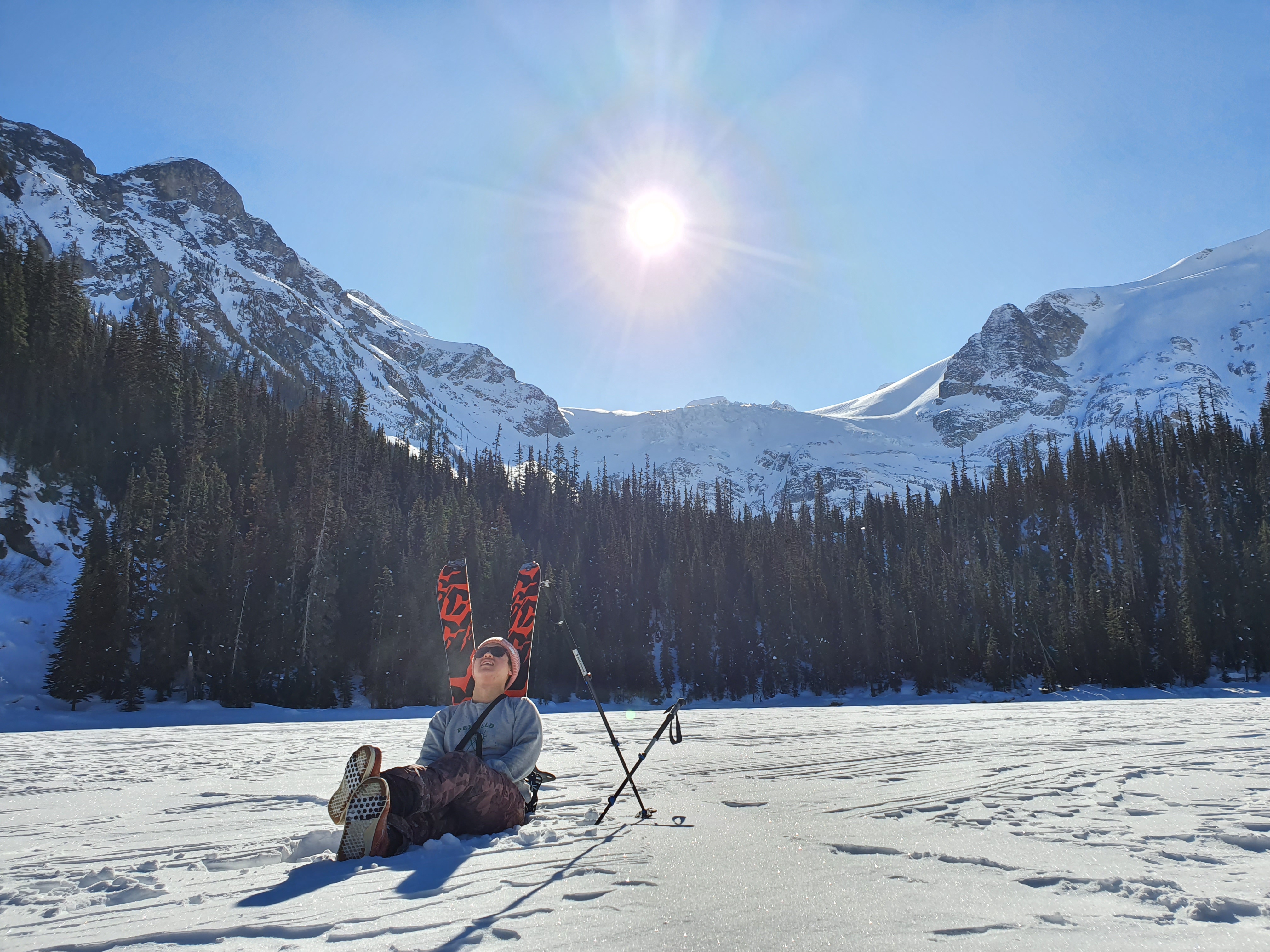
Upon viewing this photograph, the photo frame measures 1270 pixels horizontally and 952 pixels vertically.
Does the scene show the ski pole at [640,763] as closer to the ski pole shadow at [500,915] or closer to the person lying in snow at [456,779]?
the person lying in snow at [456,779]

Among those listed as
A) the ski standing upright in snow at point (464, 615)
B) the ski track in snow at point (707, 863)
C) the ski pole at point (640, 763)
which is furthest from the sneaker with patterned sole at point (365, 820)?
the ski standing upright in snow at point (464, 615)

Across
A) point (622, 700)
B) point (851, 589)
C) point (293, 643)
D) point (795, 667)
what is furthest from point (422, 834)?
point (851, 589)

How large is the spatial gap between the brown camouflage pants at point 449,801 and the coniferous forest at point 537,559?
36.6m

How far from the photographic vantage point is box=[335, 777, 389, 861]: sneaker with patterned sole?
4.66 metres

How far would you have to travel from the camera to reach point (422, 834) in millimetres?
5156

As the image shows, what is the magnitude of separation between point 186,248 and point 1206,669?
233657 millimetres

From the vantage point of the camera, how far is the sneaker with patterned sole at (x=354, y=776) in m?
4.72

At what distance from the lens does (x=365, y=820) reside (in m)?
4.66

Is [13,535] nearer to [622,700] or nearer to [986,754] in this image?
[622,700]

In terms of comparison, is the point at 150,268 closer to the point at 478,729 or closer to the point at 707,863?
the point at 478,729

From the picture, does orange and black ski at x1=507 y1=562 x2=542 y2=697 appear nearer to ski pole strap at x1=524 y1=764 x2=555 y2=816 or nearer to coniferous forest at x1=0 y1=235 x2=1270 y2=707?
ski pole strap at x1=524 y1=764 x2=555 y2=816

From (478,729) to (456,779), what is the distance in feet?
2.20

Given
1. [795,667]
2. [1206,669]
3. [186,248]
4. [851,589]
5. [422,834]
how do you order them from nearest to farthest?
[422,834] < [1206,669] < [795,667] < [851,589] < [186,248]

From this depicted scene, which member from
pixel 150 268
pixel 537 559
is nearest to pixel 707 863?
pixel 537 559
